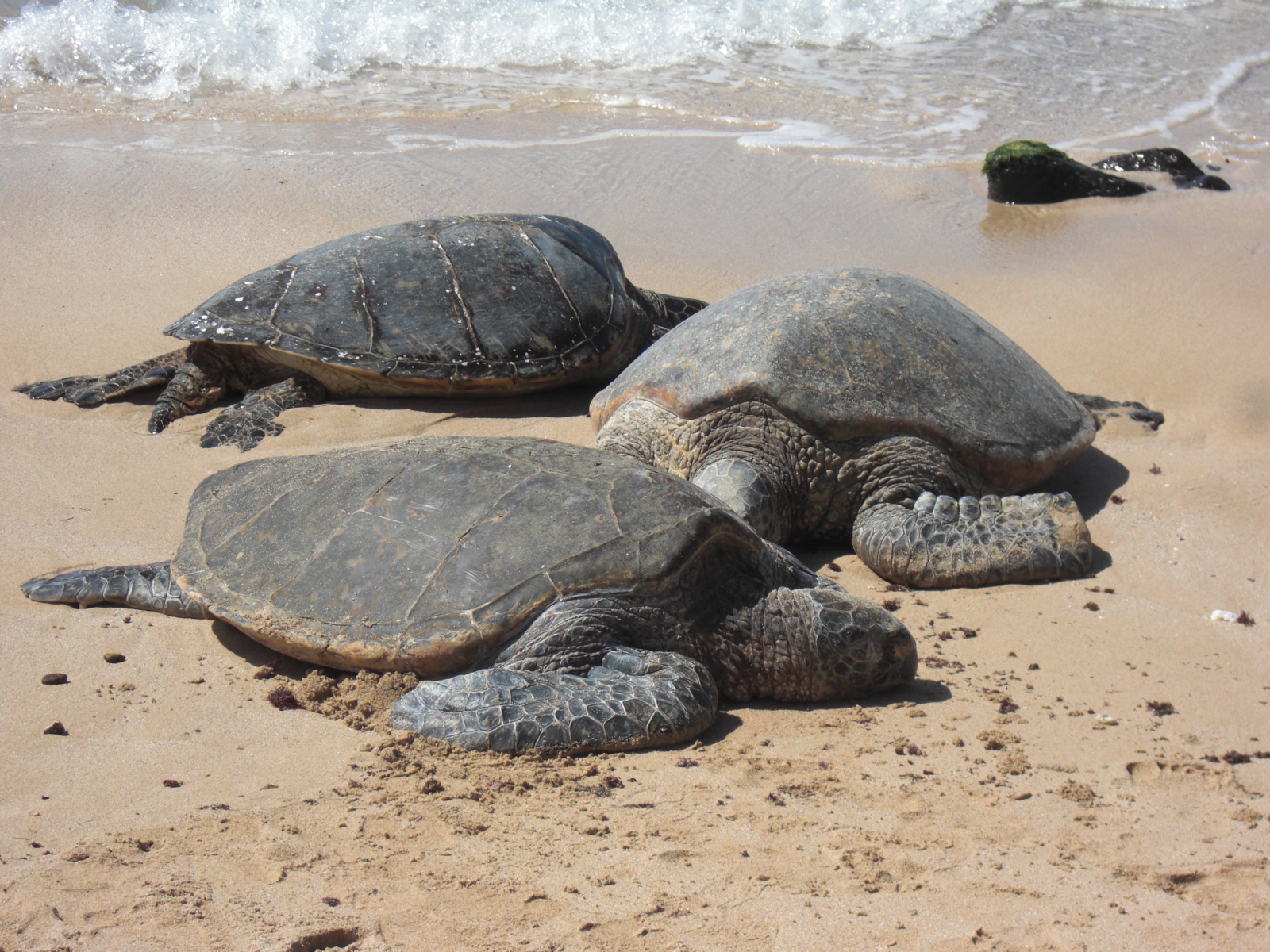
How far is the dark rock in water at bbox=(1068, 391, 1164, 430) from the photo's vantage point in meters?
5.56

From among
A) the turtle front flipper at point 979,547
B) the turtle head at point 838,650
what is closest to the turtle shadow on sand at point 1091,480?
the turtle front flipper at point 979,547

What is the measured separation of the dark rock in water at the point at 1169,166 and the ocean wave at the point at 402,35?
4638 mm

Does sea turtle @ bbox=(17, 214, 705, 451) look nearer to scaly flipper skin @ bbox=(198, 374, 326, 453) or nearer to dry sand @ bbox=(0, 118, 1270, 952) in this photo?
scaly flipper skin @ bbox=(198, 374, 326, 453)

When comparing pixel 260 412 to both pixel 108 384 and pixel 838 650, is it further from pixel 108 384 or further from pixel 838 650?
pixel 838 650

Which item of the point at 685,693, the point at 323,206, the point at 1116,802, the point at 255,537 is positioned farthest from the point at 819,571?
the point at 323,206

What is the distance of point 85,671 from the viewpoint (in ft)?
10.5

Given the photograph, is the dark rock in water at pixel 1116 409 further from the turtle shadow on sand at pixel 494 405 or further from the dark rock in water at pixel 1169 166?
the dark rock in water at pixel 1169 166

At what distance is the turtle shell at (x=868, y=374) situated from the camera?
4.59m

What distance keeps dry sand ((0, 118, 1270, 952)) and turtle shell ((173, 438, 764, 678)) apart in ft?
0.68

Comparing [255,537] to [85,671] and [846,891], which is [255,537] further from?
[846,891]

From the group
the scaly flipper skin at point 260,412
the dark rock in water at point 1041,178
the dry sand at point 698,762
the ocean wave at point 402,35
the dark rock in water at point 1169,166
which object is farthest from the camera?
the ocean wave at point 402,35

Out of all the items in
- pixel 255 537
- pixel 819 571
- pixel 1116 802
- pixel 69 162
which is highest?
pixel 69 162

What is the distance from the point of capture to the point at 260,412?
546 cm

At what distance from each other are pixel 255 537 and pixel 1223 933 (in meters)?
2.82
